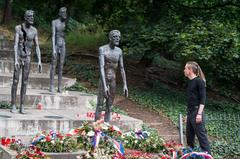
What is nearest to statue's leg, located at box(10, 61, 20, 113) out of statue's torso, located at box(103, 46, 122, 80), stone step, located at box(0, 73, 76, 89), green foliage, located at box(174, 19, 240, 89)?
statue's torso, located at box(103, 46, 122, 80)

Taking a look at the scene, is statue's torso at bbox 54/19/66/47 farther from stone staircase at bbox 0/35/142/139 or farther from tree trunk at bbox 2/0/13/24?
tree trunk at bbox 2/0/13/24

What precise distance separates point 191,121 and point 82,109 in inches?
188

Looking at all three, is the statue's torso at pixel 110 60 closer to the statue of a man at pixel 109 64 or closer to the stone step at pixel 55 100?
the statue of a man at pixel 109 64

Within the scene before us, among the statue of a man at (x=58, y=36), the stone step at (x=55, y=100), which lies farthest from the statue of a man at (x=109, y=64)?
the statue of a man at (x=58, y=36)

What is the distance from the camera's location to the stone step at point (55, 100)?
11.4 metres

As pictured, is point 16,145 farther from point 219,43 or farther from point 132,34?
point 132,34

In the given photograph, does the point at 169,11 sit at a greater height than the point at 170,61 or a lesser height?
greater

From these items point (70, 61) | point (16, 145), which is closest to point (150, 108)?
point (70, 61)

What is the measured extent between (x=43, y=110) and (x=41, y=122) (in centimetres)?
187

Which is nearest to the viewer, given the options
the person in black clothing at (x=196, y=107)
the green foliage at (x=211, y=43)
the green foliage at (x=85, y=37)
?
the person in black clothing at (x=196, y=107)

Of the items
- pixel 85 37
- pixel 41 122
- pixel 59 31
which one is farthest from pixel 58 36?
pixel 85 37

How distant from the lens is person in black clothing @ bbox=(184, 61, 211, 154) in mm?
7965

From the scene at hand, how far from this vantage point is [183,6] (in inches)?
633

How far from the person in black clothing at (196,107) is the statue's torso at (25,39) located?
12.4ft
